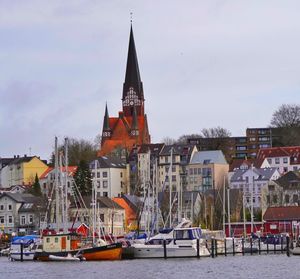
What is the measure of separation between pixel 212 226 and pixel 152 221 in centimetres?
2633

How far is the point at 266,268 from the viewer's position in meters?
77.5

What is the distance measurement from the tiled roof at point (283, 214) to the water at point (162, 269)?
43606 mm

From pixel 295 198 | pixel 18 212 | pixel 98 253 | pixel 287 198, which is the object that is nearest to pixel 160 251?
pixel 98 253

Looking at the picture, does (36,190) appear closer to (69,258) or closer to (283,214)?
(283,214)

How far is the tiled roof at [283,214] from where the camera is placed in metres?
135

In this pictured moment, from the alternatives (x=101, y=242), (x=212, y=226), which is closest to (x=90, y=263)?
(x=101, y=242)

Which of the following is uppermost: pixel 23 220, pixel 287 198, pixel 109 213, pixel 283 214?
pixel 287 198

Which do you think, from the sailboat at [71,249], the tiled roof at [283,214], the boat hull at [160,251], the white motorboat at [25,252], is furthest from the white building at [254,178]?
the sailboat at [71,249]

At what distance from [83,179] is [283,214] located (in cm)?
5246

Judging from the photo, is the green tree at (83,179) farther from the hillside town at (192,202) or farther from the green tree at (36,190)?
the green tree at (36,190)

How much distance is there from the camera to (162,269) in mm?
76375

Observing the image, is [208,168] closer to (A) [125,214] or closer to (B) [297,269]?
(A) [125,214]

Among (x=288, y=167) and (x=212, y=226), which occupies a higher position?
(x=288, y=167)

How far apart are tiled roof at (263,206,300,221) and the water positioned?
43606 millimetres
